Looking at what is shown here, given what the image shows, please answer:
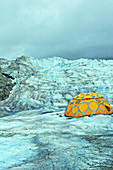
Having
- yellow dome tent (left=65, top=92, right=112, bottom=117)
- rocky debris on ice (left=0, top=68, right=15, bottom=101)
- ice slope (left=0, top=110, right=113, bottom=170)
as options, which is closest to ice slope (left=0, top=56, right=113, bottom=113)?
rocky debris on ice (left=0, top=68, right=15, bottom=101)

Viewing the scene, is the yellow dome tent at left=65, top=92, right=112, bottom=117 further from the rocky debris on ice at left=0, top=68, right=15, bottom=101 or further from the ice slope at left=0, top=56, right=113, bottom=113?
the rocky debris on ice at left=0, top=68, right=15, bottom=101

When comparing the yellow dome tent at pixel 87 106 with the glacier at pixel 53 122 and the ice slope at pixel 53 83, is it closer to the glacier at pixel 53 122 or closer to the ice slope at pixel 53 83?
the glacier at pixel 53 122

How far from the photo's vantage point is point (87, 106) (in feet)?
26.8

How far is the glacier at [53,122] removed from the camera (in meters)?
3.25

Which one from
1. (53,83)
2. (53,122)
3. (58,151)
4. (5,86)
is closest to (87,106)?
(53,122)

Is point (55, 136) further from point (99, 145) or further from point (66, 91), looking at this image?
point (66, 91)

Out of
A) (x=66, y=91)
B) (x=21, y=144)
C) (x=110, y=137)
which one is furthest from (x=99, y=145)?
(x=66, y=91)

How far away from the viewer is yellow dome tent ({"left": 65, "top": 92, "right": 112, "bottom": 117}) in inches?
318

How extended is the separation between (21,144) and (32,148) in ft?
1.76

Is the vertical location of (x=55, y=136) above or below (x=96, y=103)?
below

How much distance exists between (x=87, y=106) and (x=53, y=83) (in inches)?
331

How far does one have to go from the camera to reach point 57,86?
15734 mm

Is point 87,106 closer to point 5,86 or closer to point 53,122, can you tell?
point 53,122

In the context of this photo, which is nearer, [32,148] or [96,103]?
[32,148]
